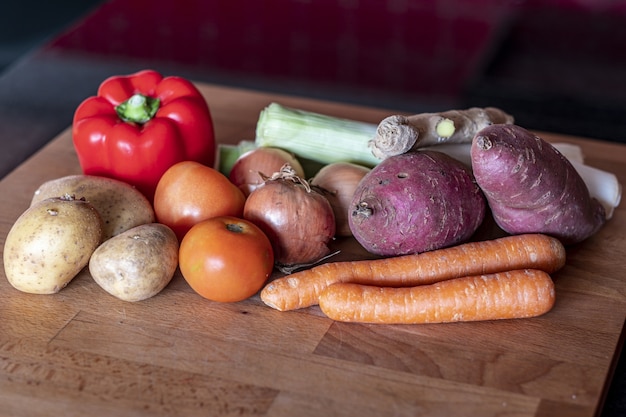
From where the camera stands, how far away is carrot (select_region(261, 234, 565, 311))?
4.72ft

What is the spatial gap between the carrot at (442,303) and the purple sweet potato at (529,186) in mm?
171

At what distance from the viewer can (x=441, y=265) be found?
1461 millimetres

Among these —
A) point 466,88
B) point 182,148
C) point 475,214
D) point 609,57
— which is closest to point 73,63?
point 466,88

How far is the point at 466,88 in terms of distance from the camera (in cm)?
297

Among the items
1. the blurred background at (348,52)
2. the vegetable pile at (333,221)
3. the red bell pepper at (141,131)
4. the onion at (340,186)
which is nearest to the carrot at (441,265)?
the vegetable pile at (333,221)

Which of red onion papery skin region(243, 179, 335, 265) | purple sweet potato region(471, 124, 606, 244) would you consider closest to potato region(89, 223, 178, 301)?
red onion papery skin region(243, 179, 335, 265)

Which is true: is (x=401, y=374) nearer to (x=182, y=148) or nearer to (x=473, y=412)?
(x=473, y=412)

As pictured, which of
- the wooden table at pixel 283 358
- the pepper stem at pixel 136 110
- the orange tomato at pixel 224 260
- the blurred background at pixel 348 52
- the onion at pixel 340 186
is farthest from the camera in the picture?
the blurred background at pixel 348 52

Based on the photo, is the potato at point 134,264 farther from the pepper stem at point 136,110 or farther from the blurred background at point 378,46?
the blurred background at point 378,46

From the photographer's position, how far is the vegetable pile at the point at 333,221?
4.54 ft

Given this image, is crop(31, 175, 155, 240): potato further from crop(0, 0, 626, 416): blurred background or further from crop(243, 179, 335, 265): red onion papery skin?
crop(0, 0, 626, 416): blurred background

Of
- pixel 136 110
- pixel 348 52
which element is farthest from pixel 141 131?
pixel 348 52

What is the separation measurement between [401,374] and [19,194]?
3.02ft

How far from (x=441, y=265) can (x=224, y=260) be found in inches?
14.3
